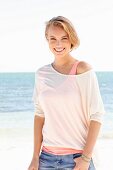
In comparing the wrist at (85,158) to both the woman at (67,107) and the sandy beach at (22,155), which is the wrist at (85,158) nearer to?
the woman at (67,107)

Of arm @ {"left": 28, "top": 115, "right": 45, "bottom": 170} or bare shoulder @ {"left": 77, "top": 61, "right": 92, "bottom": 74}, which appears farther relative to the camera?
arm @ {"left": 28, "top": 115, "right": 45, "bottom": 170}

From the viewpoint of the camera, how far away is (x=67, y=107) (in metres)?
2.19

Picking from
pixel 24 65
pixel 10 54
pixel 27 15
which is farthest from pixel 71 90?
pixel 24 65

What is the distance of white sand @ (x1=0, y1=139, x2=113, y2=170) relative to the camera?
5.77 metres

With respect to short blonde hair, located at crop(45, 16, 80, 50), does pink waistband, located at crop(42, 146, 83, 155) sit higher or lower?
lower

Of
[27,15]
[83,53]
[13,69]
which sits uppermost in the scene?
[27,15]

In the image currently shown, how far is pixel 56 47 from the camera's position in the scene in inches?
88.7

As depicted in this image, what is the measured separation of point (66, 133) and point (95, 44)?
27812mm

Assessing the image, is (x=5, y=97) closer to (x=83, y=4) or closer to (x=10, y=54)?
(x=83, y=4)

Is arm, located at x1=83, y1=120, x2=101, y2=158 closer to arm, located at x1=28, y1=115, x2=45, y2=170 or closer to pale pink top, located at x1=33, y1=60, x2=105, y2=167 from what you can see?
pale pink top, located at x1=33, y1=60, x2=105, y2=167

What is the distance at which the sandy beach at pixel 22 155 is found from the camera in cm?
578

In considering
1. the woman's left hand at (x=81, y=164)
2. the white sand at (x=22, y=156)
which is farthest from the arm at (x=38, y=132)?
the white sand at (x=22, y=156)

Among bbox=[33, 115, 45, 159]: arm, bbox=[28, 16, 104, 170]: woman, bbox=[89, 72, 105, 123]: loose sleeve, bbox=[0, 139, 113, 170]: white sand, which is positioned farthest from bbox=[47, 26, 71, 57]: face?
bbox=[0, 139, 113, 170]: white sand

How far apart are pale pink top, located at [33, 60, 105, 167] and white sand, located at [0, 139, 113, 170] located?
3044mm
